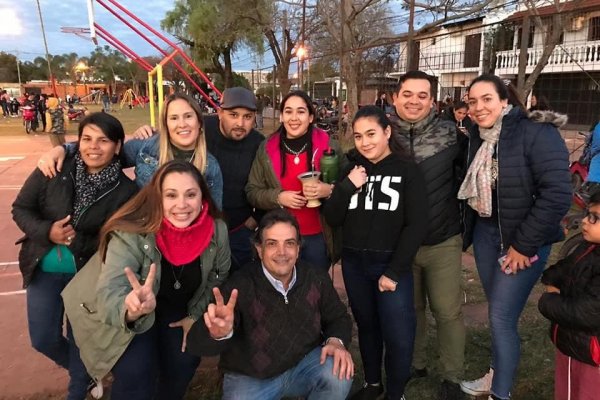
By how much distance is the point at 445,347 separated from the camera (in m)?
3.01

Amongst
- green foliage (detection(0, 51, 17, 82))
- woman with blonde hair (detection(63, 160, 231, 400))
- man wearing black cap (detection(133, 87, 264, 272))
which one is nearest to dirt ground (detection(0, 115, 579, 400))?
woman with blonde hair (detection(63, 160, 231, 400))

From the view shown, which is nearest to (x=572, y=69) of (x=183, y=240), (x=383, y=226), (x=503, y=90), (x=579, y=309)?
(x=503, y=90)

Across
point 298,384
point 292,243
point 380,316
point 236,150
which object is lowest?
point 298,384

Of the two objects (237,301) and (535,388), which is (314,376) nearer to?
(237,301)

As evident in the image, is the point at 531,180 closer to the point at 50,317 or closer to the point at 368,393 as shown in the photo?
the point at 368,393

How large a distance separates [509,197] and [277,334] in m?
1.50

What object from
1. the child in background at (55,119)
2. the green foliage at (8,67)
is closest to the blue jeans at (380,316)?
the child in background at (55,119)

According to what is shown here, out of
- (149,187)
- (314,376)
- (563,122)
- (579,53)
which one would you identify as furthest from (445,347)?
(579,53)

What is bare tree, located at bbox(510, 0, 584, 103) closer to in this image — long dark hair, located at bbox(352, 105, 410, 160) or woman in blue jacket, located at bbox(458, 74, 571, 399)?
woman in blue jacket, located at bbox(458, 74, 571, 399)

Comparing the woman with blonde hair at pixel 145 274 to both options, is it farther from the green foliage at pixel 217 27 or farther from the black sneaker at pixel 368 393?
the green foliage at pixel 217 27

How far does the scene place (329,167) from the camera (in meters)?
2.92

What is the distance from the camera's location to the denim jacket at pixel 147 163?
9.45 feet

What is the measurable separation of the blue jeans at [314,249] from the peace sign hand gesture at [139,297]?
3.83 feet

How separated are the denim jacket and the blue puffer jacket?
1.72 meters
